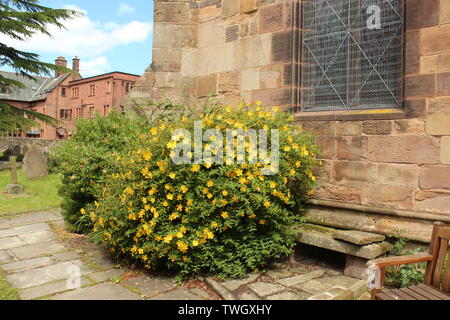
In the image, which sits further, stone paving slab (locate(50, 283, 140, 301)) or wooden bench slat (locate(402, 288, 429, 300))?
stone paving slab (locate(50, 283, 140, 301))

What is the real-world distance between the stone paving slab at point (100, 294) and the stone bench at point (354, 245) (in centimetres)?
195

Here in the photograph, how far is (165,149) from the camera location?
12.7 ft

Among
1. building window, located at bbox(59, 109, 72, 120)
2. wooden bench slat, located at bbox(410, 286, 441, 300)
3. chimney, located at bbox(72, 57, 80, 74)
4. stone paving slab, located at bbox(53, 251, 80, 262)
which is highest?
chimney, located at bbox(72, 57, 80, 74)

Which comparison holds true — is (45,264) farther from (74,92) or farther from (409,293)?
(74,92)

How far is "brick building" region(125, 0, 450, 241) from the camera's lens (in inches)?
148

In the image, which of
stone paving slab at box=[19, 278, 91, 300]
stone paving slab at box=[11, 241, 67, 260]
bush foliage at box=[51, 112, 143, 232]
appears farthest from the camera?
bush foliage at box=[51, 112, 143, 232]

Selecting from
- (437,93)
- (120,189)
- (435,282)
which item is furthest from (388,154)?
(120,189)

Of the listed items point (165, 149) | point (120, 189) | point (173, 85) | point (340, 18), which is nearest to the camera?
point (165, 149)

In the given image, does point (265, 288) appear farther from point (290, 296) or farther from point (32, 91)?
point (32, 91)

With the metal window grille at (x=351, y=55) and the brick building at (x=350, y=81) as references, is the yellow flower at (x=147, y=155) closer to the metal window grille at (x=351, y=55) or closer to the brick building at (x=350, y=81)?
the brick building at (x=350, y=81)

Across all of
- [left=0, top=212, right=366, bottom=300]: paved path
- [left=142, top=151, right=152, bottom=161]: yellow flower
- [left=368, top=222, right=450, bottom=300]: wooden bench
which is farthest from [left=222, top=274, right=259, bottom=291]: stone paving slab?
[left=142, top=151, right=152, bottom=161]: yellow flower

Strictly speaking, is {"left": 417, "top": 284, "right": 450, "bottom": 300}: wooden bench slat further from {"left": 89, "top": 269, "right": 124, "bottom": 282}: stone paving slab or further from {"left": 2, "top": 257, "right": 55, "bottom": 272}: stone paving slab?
{"left": 2, "top": 257, "right": 55, "bottom": 272}: stone paving slab

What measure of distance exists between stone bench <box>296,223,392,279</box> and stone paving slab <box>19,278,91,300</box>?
2430 mm

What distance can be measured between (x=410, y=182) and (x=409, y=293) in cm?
152
